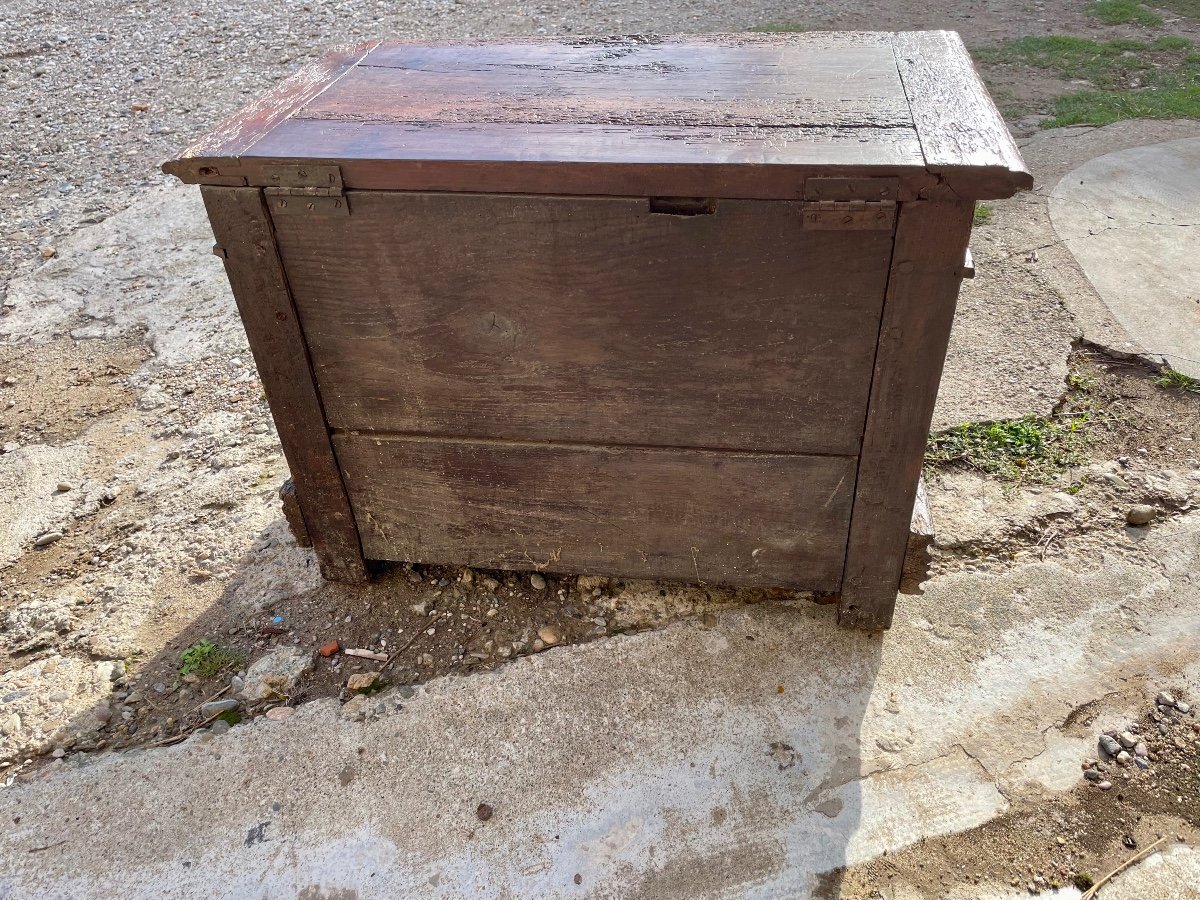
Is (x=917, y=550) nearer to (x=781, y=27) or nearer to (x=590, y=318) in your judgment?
(x=590, y=318)

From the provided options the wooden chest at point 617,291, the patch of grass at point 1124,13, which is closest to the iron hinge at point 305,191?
the wooden chest at point 617,291

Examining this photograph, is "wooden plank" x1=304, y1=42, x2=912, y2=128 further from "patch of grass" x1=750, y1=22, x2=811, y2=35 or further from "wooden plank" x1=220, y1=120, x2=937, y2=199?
"patch of grass" x1=750, y1=22, x2=811, y2=35

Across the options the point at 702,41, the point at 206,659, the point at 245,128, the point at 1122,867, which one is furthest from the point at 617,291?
the point at 1122,867

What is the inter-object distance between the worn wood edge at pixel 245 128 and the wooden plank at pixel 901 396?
1.16m

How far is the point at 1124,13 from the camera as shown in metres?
6.27

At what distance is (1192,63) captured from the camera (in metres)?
5.28

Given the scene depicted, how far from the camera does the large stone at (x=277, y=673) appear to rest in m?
1.90

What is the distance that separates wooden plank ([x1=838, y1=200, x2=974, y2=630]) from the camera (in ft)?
4.67

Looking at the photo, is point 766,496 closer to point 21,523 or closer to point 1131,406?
point 1131,406

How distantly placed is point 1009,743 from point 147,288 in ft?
Answer: 11.1

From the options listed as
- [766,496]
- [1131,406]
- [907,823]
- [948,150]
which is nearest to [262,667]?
[766,496]

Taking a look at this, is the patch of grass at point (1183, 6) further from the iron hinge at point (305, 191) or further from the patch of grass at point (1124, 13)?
the iron hinge at point (305, 191)

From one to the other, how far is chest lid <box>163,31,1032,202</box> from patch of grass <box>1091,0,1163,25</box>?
546 centimetres

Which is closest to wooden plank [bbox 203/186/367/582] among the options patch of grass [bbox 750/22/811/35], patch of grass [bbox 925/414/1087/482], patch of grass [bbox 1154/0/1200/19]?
patch of grass [bbox 925/414/1087/482]
